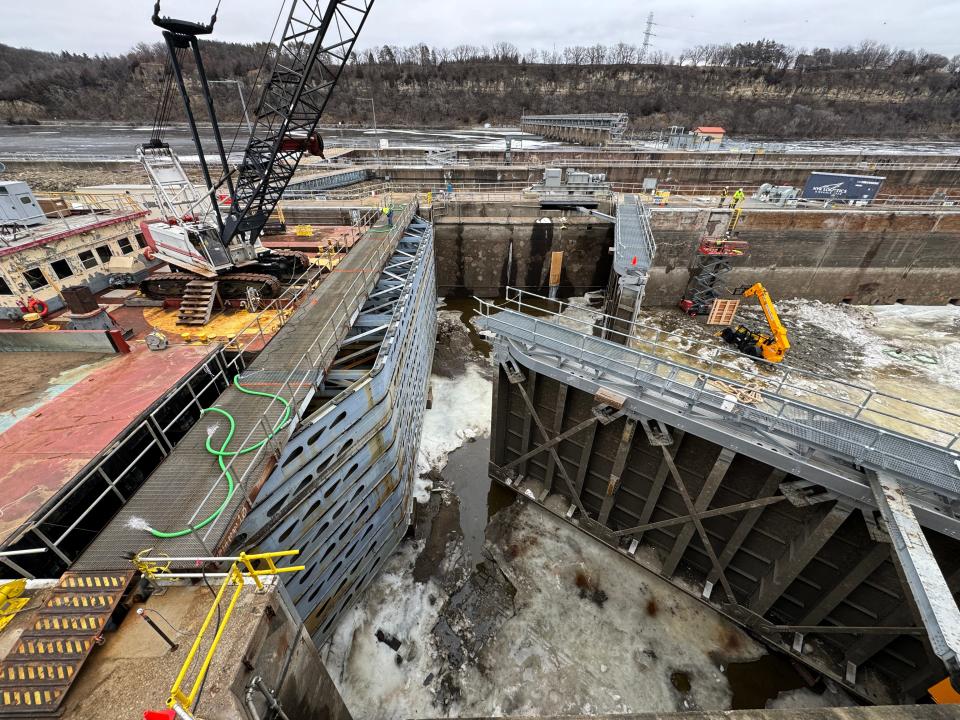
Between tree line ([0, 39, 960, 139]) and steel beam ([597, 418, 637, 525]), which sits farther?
tree line ([0, 39, 960, 139])

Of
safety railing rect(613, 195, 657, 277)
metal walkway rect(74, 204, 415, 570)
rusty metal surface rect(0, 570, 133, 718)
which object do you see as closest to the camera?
rusty metal surface rect(0, 570, 133, 718)

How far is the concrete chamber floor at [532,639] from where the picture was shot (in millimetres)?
8758

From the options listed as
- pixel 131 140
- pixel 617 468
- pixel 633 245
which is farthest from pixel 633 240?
pixel 131 140

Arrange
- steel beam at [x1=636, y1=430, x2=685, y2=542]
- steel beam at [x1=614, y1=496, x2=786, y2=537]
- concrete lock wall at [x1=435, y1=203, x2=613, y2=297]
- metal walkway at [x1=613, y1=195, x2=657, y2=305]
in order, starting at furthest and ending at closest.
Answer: concrete lock wall at [x1=435, y1=203, x2=613, y2=297] → metal walkway at [x1=613, y1=195, x2=657, y2=305] → steel beam at [x1=636, y1=430, x2=685, y2=542] → steel beam at [x1=614, y1=496, x2=786, y2=537]

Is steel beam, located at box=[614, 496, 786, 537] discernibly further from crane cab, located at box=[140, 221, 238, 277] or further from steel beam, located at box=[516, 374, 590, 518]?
crane cab, located at box=[140, 221, 238, 277]

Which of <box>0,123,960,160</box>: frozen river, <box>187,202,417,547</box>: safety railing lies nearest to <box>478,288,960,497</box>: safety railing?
<box>187,202,417,547</box>: safety railing

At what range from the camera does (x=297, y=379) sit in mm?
8375

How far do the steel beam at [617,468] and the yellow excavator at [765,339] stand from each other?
11842 millimetres

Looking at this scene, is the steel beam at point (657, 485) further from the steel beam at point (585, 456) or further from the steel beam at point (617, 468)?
the steel beam at point (585, 456)

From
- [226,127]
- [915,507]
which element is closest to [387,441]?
[915,507]

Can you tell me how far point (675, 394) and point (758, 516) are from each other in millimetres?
3321

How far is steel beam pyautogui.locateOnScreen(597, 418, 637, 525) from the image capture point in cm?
936

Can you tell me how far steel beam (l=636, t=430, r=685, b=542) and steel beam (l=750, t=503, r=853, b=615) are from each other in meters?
2.76

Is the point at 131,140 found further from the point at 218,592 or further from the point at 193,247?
the point at 218,592
